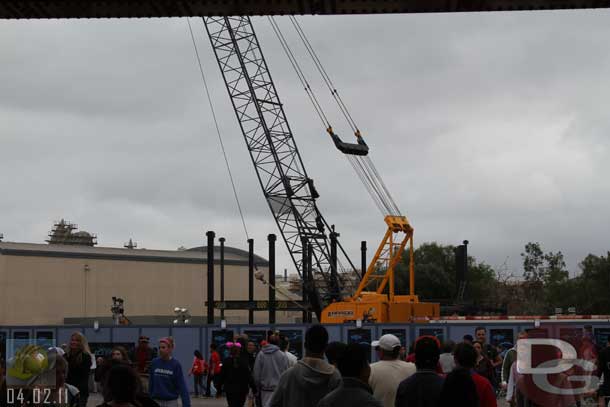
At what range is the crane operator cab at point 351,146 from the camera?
57.8 meters

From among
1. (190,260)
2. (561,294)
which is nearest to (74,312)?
(190,260)

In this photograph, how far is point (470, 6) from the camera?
764 cm

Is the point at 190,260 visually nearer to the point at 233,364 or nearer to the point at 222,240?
→ the point at 222,240

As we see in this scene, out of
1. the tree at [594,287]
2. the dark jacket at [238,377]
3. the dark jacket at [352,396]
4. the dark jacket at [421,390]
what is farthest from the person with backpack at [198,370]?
the tree at [594,287]

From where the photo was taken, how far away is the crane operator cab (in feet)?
190

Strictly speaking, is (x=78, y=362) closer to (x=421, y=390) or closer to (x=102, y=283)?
(x=421, y=390)

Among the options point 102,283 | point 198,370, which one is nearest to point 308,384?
point 198,370

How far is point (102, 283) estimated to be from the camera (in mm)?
81188

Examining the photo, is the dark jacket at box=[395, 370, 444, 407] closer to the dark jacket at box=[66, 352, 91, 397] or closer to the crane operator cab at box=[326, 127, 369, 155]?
the dark jacket at box=[66, 352, 91, 397]

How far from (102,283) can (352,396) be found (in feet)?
247

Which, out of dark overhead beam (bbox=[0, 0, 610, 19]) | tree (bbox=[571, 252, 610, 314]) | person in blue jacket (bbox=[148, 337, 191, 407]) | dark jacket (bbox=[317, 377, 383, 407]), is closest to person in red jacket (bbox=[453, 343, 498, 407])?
dark jacket (bbox=[317, 377, 383, 407])

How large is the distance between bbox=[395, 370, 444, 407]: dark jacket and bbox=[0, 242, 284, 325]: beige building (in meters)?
68.4

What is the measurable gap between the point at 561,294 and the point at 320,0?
270 feet

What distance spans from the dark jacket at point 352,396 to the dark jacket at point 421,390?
2.10 ft
